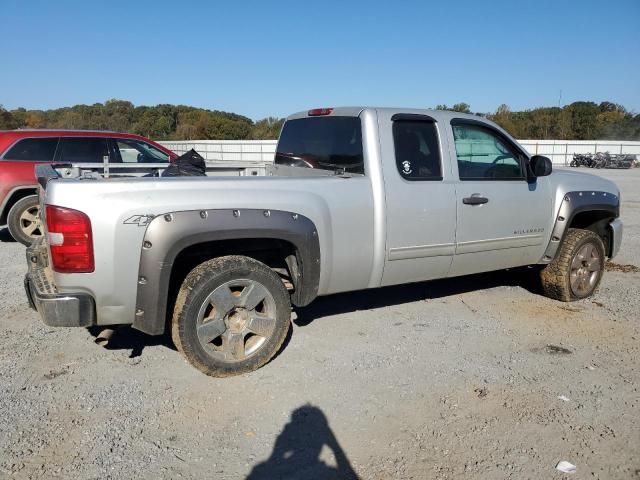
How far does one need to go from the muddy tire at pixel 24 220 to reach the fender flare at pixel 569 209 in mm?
6891

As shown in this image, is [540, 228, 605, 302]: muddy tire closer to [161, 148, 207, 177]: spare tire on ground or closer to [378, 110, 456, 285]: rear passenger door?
[378, 110, 456, 285]: rear passenger door

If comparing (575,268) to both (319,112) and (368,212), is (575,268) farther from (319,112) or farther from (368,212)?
(319,112)

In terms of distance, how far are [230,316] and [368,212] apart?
130 centimetres

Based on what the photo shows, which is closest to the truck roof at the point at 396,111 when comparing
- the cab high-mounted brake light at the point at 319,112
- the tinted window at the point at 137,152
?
the cab high-mounted brake light at the point at 319,112

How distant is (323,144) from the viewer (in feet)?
15.5

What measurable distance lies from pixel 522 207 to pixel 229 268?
2906 mm

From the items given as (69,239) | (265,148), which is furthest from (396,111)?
(265,148)

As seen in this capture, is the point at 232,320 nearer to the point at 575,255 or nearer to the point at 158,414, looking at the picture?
the point at 158,414

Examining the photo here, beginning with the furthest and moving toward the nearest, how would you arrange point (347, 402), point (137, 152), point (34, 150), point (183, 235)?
1. point (137, 152)
2. point (34, 150)
3. point (347, 402)
4. point (183, 235)

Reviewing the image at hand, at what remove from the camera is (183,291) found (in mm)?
3518

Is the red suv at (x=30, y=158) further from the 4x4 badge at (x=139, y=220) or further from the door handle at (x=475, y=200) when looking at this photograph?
the door handle at (x=475, y=200)

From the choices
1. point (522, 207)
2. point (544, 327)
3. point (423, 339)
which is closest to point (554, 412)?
point (423, 339)

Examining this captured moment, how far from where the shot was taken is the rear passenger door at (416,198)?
4180 mm

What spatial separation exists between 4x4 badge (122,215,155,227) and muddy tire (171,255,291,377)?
0.51 metres
